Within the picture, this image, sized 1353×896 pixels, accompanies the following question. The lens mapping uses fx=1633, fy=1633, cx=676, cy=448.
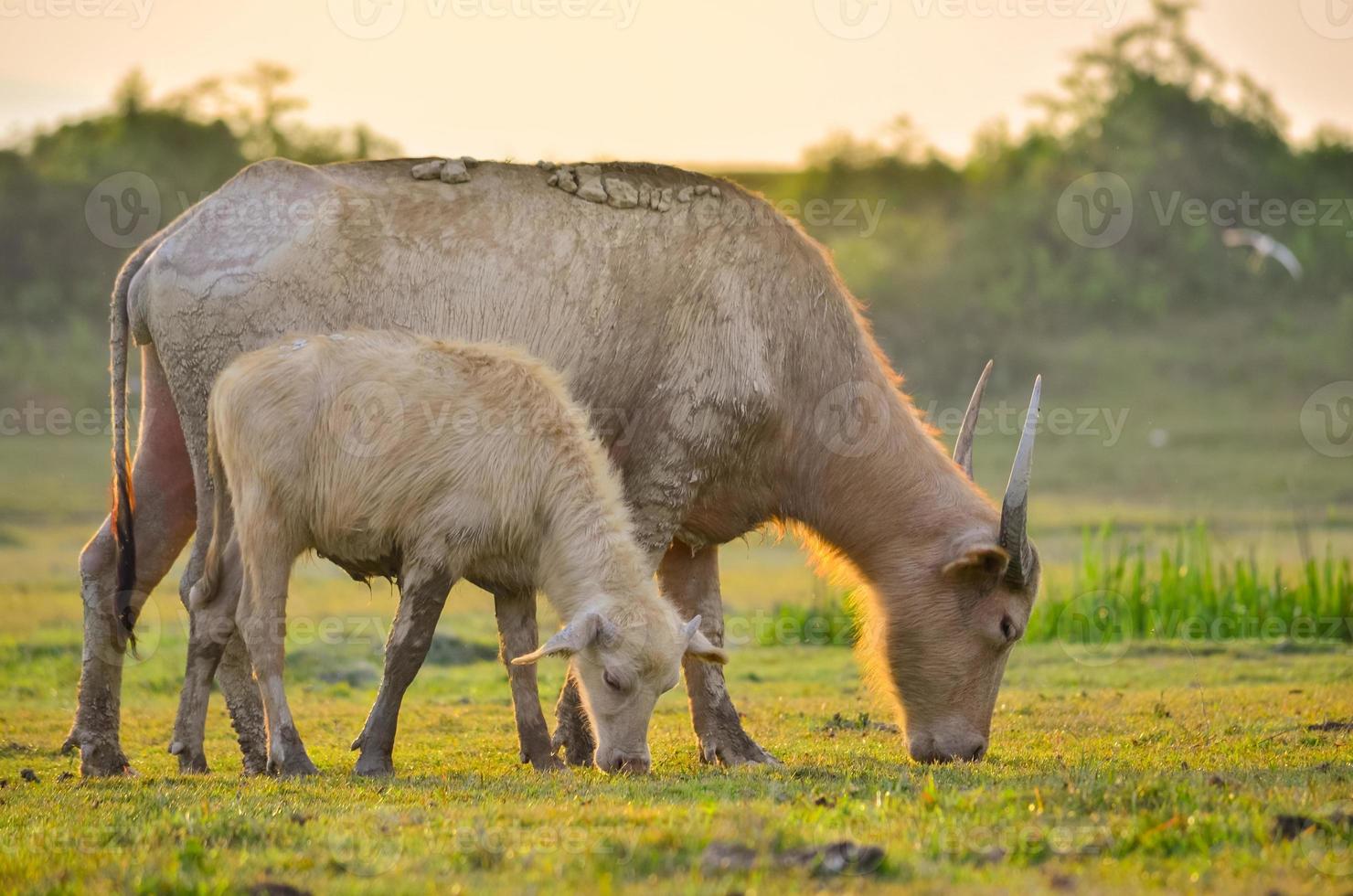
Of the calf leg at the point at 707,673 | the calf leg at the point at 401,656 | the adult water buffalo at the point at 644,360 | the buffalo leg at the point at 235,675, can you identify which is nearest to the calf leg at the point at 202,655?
the buffalo leg at the point at 235,675

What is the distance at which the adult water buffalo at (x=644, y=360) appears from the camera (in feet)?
29.0

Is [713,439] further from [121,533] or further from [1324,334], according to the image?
[1324,334]

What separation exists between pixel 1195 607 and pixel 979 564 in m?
6.80

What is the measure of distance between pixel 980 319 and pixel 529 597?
33.3 metres

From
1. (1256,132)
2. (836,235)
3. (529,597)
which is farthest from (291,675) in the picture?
(1256,132)

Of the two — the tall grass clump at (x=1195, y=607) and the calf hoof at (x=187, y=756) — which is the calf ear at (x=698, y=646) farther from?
the tall grass clump at (x=1195, y=607)

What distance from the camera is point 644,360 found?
9117 mm

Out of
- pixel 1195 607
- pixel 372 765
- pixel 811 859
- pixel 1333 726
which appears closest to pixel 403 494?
pixel 372 765

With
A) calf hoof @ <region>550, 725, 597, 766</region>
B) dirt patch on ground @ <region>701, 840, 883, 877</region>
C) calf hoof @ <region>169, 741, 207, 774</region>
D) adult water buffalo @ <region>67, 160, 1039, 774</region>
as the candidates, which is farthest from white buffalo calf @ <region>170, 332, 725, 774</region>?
dirt patch on ground @ <region>701, 840, 883, 877</region>

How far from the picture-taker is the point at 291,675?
510 inches

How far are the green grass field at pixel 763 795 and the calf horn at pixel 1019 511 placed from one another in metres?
0.98

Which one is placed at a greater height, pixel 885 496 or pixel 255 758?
pixel 885 496

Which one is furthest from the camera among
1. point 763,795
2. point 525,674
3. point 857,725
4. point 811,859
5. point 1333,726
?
point 857,725

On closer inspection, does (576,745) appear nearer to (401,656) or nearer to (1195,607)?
(401,656)
